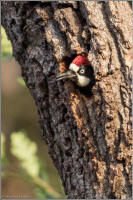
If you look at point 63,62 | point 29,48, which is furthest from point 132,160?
point 29,48

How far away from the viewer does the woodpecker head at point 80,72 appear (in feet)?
7.91

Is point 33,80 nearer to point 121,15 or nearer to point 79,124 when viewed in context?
point 79,124

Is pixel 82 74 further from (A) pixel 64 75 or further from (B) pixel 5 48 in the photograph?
(B) pixel 5 48

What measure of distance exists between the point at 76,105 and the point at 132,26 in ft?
1.70

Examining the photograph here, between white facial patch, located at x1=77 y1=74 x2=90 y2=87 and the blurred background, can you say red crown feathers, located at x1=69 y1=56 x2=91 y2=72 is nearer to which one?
white facial patch, located at x1=77 y1=74 x2=90 y2=87

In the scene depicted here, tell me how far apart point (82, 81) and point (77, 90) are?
8 cm

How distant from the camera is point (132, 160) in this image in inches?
88.7

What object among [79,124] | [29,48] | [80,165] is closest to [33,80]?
[29,48]

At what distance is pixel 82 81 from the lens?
2502mm

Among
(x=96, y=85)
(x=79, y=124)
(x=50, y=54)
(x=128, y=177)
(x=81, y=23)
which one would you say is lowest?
(x=128, y=177)

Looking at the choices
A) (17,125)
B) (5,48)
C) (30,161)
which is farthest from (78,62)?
(17,125)

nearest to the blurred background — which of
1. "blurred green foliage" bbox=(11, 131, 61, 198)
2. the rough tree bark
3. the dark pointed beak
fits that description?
"blurred green foliage" bbox=(11, 131, 61, 198)

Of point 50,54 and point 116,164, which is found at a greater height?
point 50,54

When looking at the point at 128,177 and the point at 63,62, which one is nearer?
the point at 128,177
